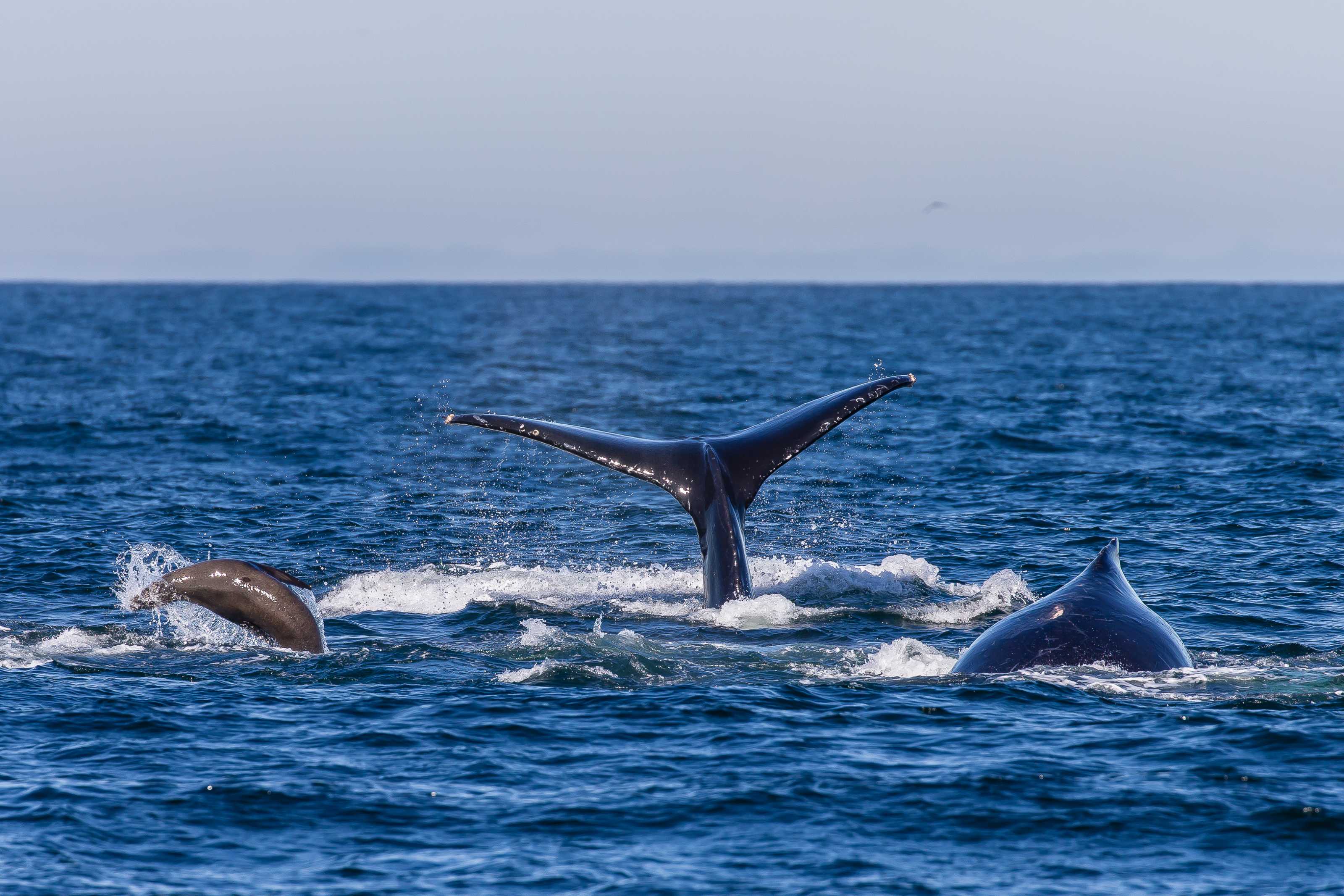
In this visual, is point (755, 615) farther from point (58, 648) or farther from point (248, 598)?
point (58, 648)

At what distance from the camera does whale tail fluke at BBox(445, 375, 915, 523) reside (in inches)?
634

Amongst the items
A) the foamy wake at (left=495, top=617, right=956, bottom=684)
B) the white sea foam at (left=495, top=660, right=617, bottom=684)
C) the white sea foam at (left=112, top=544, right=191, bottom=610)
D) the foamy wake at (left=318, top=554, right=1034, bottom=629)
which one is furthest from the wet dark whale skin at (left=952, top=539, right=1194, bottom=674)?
the white sea foam at (left=112, top=544, right=191, bottom=610)

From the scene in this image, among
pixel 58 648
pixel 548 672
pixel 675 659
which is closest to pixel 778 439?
pixel 675 659

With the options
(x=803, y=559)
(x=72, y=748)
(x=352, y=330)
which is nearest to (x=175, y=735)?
(x=72, y=748)

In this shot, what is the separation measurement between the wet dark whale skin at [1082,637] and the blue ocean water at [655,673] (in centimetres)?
19

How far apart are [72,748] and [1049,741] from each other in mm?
7544

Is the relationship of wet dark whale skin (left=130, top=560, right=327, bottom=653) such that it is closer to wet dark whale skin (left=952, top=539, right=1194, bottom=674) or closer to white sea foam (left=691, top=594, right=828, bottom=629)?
white sea foam (left=691, top=594, right=828, bottom=629)

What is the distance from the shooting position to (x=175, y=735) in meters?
12.6

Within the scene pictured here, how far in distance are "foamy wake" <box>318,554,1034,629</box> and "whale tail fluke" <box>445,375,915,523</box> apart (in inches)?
49.5

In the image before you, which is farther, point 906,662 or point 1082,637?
point 906,662

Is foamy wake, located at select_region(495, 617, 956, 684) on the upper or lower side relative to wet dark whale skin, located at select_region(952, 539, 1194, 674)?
lower

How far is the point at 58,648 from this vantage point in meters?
15.5

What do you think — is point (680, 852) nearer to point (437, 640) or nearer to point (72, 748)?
point (72, 748)

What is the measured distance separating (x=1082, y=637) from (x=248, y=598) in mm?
7455
